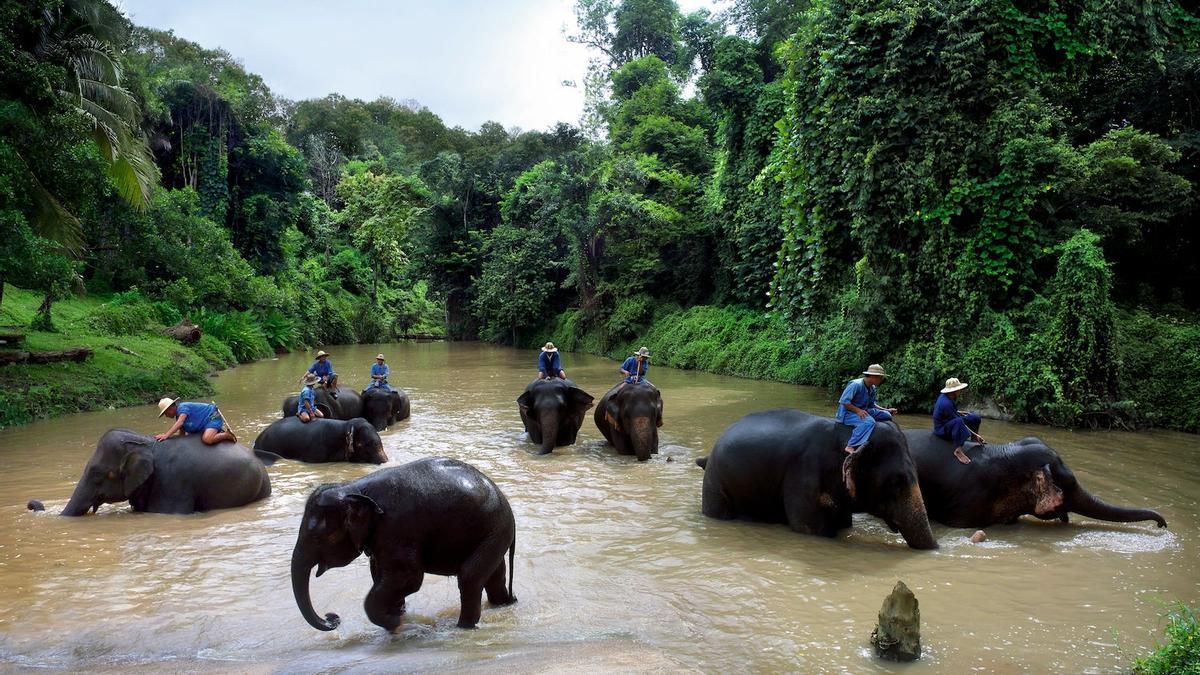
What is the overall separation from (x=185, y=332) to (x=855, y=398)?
22.4m

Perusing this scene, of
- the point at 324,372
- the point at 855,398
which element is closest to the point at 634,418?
the point at 855,398

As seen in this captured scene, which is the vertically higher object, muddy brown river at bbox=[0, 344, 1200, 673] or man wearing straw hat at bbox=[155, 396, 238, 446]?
man wearing straw hat at bbox=[155, 396, 238, 446]

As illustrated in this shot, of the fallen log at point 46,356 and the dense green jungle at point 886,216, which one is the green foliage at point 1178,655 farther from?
the fallen log at point 46,356

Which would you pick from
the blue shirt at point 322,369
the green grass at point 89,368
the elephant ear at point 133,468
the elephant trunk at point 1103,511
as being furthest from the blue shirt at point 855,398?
the green grass at point 89,368

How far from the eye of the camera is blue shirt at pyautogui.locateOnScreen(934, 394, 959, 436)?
8242 mm

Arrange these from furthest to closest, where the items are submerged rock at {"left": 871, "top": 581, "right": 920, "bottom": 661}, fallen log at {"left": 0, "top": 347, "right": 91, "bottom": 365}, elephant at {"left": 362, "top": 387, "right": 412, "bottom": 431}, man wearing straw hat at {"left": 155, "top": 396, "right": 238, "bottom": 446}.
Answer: fallen log at {"left": 0, "top": 347, "right": 91, "bottom": 365} → elephant at {"left": 362, "top": 387, "right": 412, "bottom": 431} → man wearing straw hat at {"left": 155, "top": 396, "right": 238, "bottom": 446} → submerged rock at {"left": 871, "top": 581, "right": 920, "bottom": 661}

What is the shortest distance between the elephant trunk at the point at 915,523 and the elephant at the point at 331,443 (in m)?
7.22

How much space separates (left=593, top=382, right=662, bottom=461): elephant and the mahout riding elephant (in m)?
4.84

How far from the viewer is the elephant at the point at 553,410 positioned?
Answer: 40.4 feet

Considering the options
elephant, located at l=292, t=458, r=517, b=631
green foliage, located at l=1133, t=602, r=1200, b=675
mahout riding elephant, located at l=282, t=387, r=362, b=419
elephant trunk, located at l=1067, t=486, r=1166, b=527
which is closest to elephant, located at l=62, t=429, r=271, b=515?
elephant, located at l=292, t=458, r=517, b=631

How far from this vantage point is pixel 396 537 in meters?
5.07

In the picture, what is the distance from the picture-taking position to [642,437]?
38.3ft

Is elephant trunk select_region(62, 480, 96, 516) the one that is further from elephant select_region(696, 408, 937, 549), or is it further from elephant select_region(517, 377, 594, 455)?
elephant select_region(696, 408, 937, 549)

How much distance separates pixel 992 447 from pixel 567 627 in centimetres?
518
